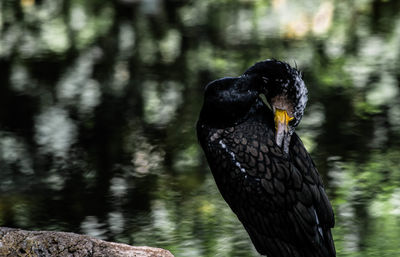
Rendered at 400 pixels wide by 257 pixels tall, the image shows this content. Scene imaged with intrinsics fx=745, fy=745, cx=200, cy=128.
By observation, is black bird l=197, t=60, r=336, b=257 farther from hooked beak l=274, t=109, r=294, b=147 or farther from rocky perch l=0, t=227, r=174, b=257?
rocky perch l=0, t=227, r=174, b=257

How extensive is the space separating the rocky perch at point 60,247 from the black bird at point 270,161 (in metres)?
0.53

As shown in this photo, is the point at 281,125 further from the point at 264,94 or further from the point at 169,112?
the point at 169,112

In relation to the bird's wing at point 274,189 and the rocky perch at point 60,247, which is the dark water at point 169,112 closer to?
the rocky perch at point 60,247

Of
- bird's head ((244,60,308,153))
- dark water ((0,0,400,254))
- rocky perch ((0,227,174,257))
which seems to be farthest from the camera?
dark water ((0,0,400,254))

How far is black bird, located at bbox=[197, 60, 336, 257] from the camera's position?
10.5 feet

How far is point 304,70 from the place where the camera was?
8.28 m

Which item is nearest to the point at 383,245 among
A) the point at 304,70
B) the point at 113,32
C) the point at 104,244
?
the point at 104,244

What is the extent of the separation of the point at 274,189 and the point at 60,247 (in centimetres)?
103

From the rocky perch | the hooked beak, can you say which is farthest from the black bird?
the rocky perch

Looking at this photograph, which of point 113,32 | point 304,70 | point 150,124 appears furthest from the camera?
point 113,32

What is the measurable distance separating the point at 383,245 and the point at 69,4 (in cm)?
980

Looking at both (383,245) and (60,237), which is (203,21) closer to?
(383,245)

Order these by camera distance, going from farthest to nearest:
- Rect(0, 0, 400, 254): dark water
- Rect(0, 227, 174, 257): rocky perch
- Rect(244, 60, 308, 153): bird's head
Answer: Rect(0, 0, 400, 254): dark water < Rect(0, 227, 174, 257): rocky perch < Rect(244, 60, 308, 153): bird's head

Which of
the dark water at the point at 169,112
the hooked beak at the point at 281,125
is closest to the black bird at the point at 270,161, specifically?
the hooked beak at the point at 281,125
